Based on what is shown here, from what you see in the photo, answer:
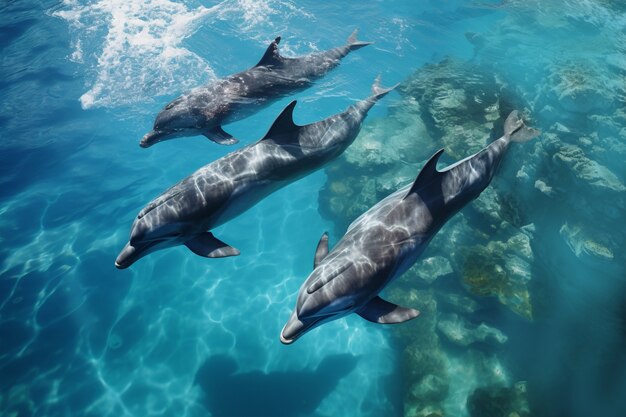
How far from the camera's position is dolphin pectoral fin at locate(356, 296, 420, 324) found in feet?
17.0

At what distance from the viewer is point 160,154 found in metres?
21.6

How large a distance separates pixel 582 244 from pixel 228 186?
1007 cm

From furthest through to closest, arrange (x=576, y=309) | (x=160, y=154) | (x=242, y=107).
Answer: (x=160, y=154) → (x=576, y=309) → (x=242, y=107)

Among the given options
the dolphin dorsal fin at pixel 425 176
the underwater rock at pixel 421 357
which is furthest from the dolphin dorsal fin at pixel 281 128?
the underwater rock at pixel 421 357

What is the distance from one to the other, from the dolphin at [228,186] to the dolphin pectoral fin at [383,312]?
244 centimetres

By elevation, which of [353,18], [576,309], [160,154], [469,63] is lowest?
[160,154]

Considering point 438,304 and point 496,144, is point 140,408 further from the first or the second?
point 496,144

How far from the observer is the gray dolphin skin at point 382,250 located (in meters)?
4.49

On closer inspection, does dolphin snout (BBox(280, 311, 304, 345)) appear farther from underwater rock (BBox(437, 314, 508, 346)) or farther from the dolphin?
underwater rock (BBox(437, 314, 508, 346))

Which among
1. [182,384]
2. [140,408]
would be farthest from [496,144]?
[140,408]

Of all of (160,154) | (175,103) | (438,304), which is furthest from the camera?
(160,154)

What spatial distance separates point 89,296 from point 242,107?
9.02m

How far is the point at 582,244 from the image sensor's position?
943 centimetres

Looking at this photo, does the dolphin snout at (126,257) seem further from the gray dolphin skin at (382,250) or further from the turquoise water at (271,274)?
the turquoise water at (271,274)
